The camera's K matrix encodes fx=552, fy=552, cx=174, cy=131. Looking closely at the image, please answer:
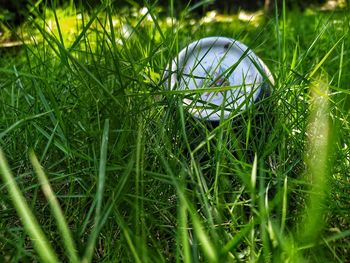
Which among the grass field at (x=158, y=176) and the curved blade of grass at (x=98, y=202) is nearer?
the curved blade of grass at (x=98, y=202)

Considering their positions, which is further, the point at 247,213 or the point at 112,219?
the point at 247,213

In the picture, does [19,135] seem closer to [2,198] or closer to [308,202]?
[2,198]

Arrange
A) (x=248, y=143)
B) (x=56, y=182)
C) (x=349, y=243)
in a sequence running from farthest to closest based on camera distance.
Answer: (x=248, y=143) < (x=56, y=182) < (x=349, y=243)

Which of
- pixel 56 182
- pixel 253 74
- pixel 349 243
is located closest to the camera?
pixel 349 243

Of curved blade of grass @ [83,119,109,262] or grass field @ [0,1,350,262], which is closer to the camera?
curved blade of grass @ [83,119,109,262]

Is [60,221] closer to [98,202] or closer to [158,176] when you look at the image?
[98,202]

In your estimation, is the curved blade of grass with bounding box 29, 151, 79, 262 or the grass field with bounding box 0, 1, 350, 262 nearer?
the curved blade of grass with bounding box 29, 151, 79, 262

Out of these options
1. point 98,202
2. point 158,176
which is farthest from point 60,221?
point 158,176

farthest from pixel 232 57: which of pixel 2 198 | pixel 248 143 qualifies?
pixel 2 198

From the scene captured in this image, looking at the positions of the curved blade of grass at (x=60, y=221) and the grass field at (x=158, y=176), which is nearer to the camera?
the curved blade of grass at (x=60, y=221)

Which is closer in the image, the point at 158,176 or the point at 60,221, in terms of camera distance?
the point at 60,221

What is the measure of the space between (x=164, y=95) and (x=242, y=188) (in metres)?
0.27

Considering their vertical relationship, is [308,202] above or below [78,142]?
below

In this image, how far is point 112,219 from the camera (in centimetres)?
103
